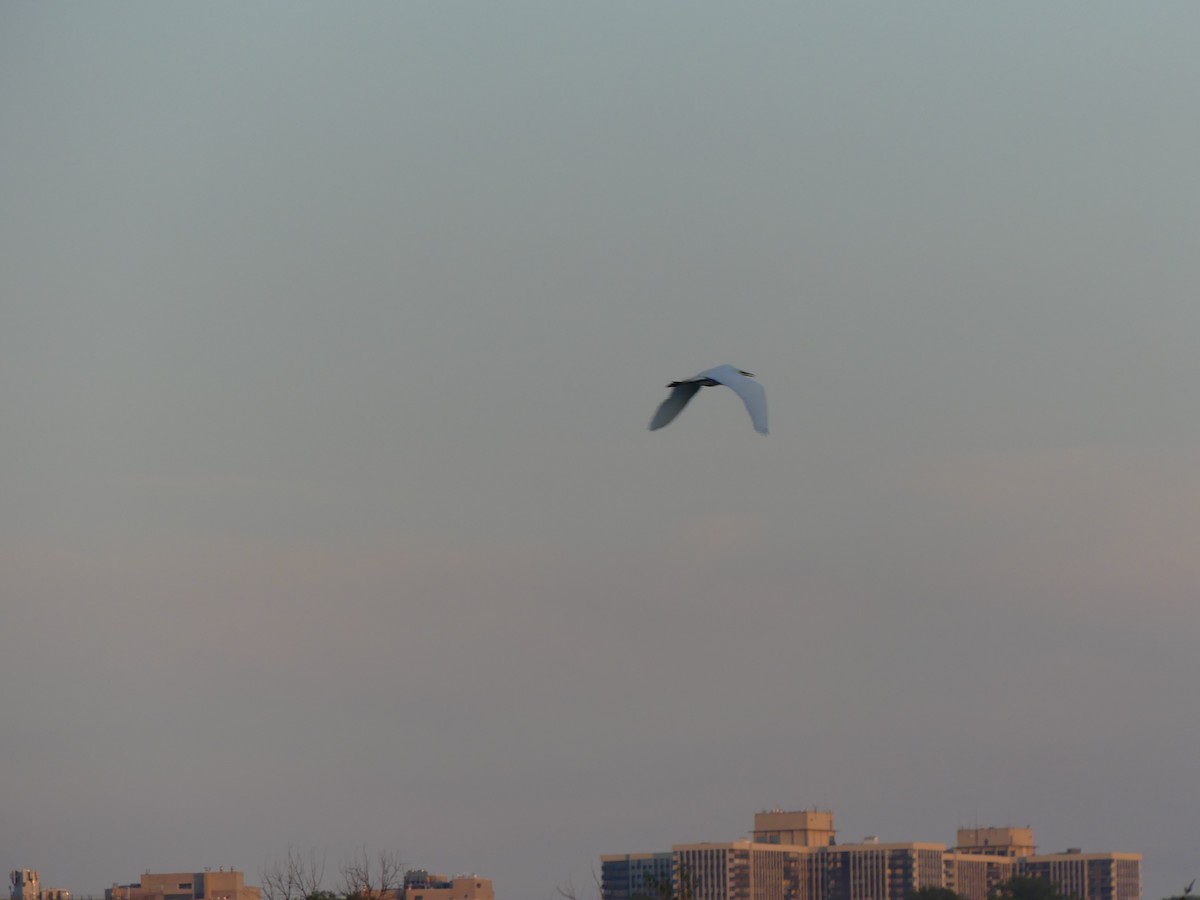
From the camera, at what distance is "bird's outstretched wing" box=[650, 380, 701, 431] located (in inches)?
1494

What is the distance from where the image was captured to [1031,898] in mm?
182125

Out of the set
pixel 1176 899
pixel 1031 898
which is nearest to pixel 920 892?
pixel 1031 898

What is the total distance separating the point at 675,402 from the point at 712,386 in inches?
33.6

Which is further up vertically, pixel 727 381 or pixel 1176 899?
pixel 727 381

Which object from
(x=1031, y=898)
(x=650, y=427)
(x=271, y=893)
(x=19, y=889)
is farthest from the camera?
(x=19, y=889)

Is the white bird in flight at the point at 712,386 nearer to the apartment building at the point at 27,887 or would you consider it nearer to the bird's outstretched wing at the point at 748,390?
the bird's outstretched wing at the point at 748,390

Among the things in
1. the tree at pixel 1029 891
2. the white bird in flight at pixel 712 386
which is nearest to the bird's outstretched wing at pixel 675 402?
the white bird in flight at pixel 712 386

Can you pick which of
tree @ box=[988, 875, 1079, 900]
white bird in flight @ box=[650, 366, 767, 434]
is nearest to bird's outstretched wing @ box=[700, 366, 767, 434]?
white bird in flight @ box=[650, 366, 767, 434]

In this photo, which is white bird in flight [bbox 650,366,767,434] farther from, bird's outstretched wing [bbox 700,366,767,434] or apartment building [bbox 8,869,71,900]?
apartment building [bbox 8,869,71,900]

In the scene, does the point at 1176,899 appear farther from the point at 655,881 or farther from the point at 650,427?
the point at 650,427

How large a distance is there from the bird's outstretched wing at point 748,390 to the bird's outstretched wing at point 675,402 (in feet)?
0.55

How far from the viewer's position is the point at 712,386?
38.6 meters

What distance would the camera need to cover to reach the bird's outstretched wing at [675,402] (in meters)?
37.9

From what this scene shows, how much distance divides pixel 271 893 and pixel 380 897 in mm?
11927
